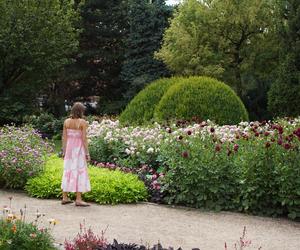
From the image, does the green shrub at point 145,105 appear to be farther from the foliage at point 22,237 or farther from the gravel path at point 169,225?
the foliage at point 22,237

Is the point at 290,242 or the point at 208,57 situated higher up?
the point at 208,57

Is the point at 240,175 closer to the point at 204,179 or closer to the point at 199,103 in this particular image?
the point at 204,179

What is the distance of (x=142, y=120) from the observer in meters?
13.6

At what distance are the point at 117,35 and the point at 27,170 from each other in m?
19.0

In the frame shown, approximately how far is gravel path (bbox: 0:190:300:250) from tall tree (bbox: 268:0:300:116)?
38.9 feet

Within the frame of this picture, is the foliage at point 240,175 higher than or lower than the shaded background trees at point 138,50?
lower

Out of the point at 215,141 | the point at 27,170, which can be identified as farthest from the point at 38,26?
the point at 215,141

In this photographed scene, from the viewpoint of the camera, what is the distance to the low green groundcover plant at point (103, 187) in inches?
319

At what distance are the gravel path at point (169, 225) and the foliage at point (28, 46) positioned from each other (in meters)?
12.2

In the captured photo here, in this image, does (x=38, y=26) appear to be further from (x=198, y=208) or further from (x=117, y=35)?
(x=198, y=208)

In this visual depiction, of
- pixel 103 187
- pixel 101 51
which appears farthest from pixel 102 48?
pixel 103 187

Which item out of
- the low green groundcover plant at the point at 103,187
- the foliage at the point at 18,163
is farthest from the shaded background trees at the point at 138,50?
the low green groundcover plant at the point at 103,187

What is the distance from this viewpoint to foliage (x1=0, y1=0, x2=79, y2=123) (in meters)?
19.5

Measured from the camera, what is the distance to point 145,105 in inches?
547
